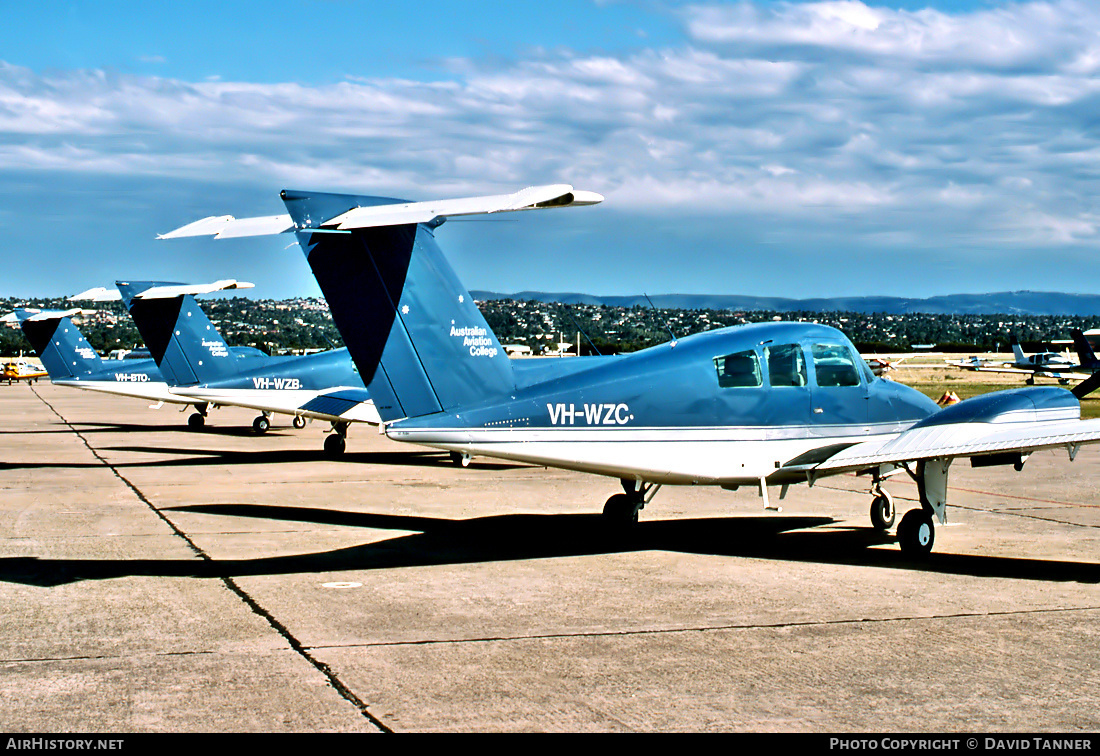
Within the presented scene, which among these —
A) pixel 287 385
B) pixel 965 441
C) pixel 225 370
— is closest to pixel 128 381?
pixel 225 370

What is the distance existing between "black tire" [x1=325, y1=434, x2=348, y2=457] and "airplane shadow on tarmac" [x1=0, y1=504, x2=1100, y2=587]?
367 inches

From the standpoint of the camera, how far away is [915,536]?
11.7 meters

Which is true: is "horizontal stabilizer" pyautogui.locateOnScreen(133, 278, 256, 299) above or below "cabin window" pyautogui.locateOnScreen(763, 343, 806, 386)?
above

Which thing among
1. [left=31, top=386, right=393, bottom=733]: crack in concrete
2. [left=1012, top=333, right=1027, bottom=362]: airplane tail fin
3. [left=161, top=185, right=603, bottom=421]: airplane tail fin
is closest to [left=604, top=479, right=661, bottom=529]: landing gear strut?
[left=161, top=185, right=603, bottom=421]: airplane tail fin

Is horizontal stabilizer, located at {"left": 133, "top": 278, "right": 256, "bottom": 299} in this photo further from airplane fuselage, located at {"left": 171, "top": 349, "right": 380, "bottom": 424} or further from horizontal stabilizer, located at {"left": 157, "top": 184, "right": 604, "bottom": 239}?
horizontal stabilizer, located at {"left": 157, "top": 184, "right": 604, "bottom": 239}

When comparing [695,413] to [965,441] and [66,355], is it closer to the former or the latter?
[965,441]

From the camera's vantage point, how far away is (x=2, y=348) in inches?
5231

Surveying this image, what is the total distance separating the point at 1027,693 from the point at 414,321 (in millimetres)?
6913

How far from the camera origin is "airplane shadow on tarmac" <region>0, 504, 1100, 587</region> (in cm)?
1083

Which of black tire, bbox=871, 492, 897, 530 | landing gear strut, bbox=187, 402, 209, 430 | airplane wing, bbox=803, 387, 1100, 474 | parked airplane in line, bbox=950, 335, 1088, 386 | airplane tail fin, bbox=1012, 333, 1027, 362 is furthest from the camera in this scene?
parked airplane in line, bbox=950, 335, 1088, 386

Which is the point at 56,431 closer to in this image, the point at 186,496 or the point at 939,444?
the point at 186,496

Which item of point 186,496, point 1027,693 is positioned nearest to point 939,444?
point 1027,693

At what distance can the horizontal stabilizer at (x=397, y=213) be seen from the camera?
9352mm

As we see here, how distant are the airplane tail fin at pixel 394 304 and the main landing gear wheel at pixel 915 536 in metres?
4.46
